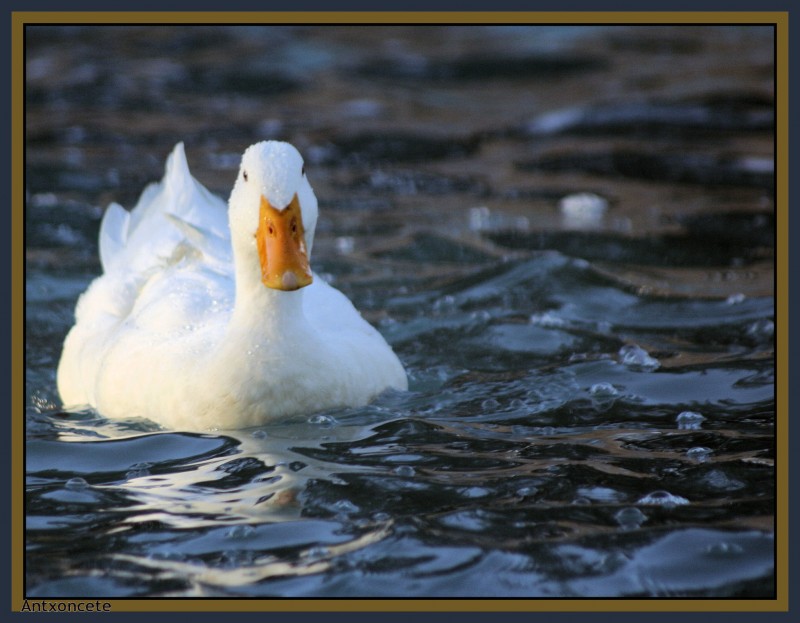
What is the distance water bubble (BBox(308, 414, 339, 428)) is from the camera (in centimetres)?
490

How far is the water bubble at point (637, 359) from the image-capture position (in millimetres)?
5855

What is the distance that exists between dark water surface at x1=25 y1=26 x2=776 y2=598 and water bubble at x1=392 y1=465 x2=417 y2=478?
0.02 m

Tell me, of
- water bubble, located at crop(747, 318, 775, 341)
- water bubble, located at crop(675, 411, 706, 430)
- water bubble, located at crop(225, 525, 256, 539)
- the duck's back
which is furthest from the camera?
water bubble, located at crop(747, 318, 775, 341)

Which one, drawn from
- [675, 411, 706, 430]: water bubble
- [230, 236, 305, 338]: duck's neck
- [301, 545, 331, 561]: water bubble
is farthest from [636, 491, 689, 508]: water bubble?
[230, 236, 305, 338]: duck's neck

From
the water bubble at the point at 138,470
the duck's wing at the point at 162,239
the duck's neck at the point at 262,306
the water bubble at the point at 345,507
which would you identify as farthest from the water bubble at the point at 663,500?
the duck's wing at the point at 162,239

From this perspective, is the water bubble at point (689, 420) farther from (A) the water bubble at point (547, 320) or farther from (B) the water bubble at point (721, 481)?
(A) the water bubble at point (547, 320)

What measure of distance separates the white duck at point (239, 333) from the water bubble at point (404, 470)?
51 cm

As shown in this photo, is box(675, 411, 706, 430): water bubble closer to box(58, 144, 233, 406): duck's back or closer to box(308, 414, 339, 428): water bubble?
box(308, 414, 339, 428): water bubble

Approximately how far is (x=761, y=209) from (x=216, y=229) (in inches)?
181

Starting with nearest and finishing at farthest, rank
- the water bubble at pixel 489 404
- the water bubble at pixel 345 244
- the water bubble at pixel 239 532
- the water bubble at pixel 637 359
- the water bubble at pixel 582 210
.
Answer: the water bubble at pixel 239 532 < the water bubble at pixel 489 404 < the water bubble at pixel 637 359 < the water bubble at pixel 345 244 < the water bubble at pixel 582 210

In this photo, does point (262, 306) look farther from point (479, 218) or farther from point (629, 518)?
point (479, 218)

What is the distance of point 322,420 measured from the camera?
4.91 m

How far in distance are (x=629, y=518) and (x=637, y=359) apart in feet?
6.63

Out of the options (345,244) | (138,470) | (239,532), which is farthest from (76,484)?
(345,244)
